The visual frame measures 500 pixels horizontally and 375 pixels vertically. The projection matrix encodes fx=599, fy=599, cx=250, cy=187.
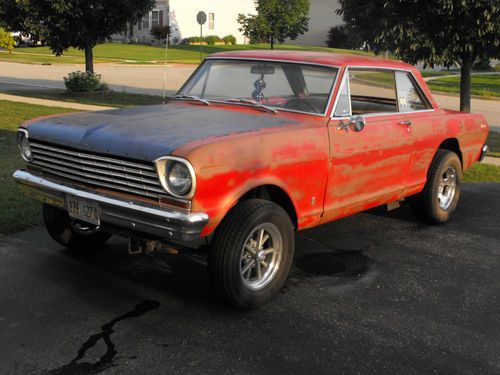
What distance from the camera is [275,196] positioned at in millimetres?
4246

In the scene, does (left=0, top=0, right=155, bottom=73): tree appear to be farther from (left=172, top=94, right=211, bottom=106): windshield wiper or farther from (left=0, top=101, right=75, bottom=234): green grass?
(left=172, top=94, right=211, bottom=106): windshield wiper

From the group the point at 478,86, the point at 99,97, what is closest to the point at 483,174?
the point at 99,97

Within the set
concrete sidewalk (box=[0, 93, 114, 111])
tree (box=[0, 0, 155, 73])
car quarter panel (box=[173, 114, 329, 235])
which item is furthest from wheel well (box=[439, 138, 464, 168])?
tree (box=[0, 0, 155, 73])

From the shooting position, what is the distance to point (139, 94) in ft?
59.2

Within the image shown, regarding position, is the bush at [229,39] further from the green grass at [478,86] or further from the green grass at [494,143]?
the green grass at [494,143]

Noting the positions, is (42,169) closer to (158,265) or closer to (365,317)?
(158,265)

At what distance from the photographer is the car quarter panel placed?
3.57 metres

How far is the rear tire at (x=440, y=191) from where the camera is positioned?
587 cm

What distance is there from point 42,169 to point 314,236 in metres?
2.56

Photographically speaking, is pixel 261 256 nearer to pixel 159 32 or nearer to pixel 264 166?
pixel 264 166

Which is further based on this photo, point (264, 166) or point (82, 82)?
point (82, 82)

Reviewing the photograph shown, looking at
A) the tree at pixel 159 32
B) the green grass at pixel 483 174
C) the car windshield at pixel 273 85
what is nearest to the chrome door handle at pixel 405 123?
the car windshield at pixel 273 85

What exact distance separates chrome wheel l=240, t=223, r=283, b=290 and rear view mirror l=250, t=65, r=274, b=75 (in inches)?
60.9

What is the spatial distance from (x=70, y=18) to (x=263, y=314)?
1457 cm
